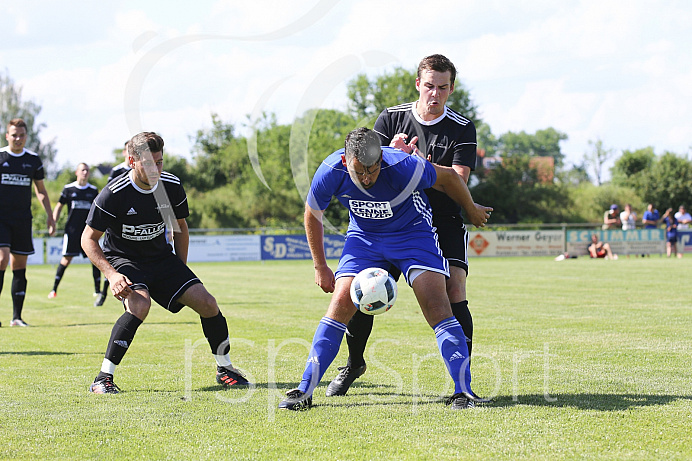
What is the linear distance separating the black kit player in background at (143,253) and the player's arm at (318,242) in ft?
3.76

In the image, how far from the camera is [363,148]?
4684 mm

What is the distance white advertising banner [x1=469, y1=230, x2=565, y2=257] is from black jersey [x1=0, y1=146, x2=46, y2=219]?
25.5 meters

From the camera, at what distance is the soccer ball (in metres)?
5.00

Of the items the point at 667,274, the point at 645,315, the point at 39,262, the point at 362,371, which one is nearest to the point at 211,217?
the point at 39,262

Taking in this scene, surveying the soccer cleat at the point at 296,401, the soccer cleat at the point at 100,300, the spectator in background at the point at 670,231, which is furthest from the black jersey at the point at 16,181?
the spectator in background at the point at 670,231

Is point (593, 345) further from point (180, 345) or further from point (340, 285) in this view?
point (180, 345)

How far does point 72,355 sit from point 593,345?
5381mm

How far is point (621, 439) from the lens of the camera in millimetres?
4004

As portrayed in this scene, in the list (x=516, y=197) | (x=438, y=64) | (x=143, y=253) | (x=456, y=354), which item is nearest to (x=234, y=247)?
(x=143, y=253)

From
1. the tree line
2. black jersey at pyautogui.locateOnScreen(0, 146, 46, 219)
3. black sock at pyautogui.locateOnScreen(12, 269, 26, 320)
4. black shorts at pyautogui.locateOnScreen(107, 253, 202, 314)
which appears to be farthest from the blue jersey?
the tree line

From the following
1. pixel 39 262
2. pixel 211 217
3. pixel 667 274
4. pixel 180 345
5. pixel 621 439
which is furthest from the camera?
pixel 211 217

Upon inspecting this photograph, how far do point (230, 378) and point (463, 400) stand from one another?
2.00 m

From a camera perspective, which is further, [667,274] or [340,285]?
[667,274]

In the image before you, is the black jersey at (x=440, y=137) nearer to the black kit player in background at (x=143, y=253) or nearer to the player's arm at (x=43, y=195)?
the black kit player in background at (x=143, y=253)
